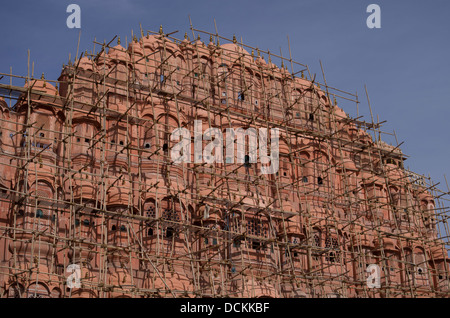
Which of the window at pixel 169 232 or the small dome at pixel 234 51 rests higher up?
the small dome at pixel 234 51

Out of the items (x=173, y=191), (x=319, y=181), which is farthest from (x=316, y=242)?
(x=173, y=191)

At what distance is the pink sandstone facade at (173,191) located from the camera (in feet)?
111

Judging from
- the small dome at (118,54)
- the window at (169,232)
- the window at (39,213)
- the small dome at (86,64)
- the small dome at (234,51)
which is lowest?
the window at (169,232)

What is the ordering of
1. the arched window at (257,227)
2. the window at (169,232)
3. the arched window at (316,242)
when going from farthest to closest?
the arched window at (316,242)
the arched window at (257,227)
the window at (169,232)

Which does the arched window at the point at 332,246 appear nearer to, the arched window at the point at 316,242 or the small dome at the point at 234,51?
the arched window at the point at 316,242

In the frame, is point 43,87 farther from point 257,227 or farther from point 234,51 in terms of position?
point 257,227

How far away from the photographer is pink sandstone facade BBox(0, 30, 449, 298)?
33.7 m

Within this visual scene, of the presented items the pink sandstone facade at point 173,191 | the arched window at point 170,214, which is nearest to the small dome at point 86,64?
the pink sandstone facade at point 173,191

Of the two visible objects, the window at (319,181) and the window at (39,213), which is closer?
the window at (39,213)

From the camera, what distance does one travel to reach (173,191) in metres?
37.4

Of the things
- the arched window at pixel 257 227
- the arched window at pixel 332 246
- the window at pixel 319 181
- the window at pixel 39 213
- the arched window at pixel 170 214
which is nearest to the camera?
the window at pixel 39 213

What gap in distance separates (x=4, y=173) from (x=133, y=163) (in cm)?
660
